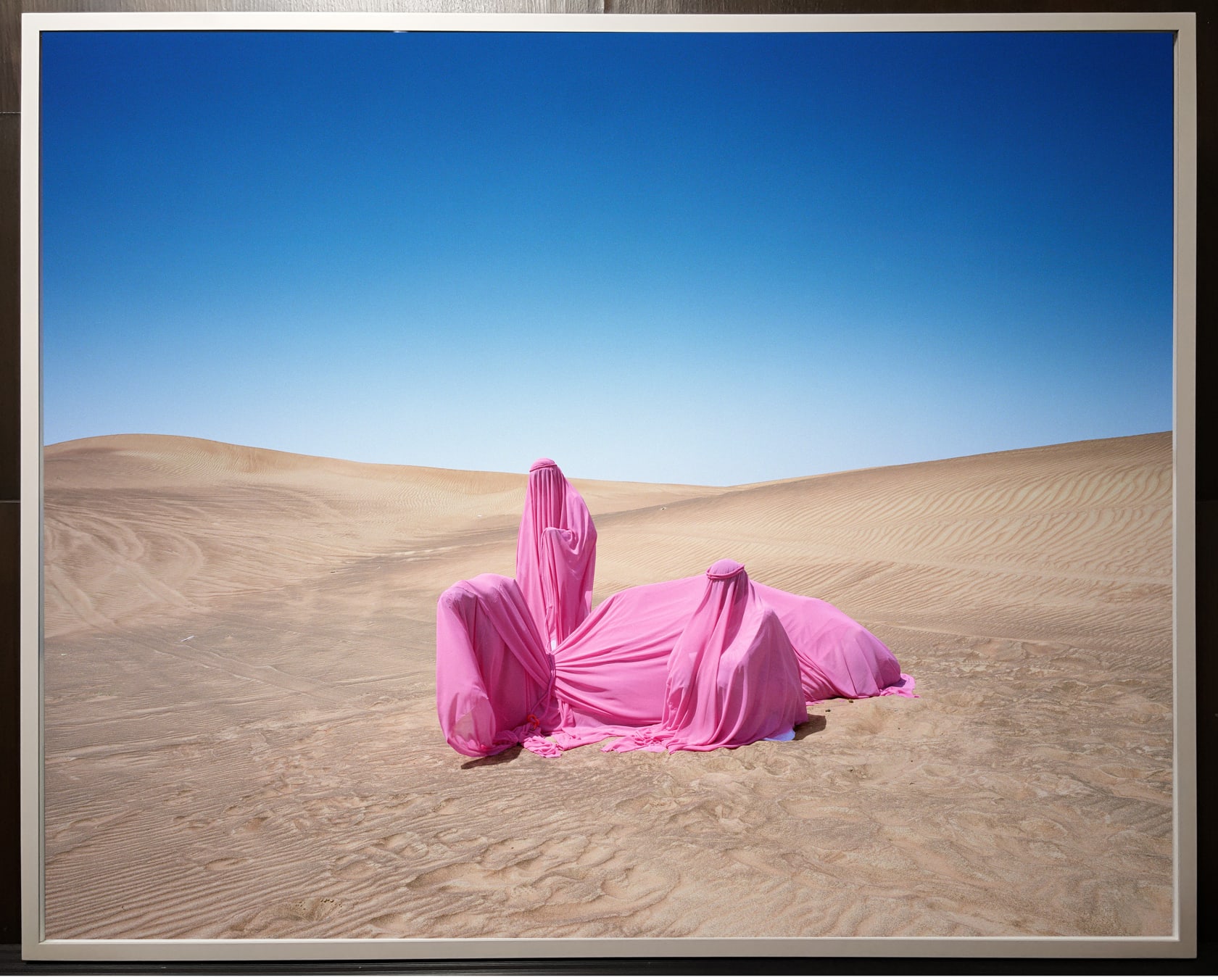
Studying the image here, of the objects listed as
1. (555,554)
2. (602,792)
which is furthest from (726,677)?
(555,554)

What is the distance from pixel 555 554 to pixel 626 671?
118 centimetres

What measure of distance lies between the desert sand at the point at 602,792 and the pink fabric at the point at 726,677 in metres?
0.21

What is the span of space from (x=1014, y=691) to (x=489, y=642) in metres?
4.55

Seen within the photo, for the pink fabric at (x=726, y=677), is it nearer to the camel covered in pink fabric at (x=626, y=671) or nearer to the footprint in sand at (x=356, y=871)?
the camel covered in pink fabric at (x=626, y=671)

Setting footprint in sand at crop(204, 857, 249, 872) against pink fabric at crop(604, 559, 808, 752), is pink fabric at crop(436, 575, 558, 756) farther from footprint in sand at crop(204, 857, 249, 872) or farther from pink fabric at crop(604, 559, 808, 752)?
footprint in sand at crop(204, 857, 249, 872)

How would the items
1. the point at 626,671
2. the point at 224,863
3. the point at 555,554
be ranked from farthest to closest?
the point at 555,554
the point at 626,671
the point at 224,863

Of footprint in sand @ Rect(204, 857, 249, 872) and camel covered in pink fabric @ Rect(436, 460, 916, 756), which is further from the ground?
camel covered in pink fabric @ Rect(436, 460, 916, 756)

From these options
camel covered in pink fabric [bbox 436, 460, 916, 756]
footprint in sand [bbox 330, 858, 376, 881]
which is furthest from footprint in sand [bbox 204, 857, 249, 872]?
camel covered in pink fabric [bbox 436, 460, 916, 756]

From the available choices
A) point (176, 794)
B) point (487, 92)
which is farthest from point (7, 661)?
point (487, 92)

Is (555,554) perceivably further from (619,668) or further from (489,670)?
(489,670)

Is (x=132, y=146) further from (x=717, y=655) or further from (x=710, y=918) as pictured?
(x=710, y=918)

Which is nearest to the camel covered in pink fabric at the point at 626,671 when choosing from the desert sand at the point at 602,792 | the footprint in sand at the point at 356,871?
the desert sand at the point at 602,792

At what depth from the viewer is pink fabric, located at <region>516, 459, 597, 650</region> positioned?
6410 millimetres

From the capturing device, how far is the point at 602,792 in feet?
16.2
